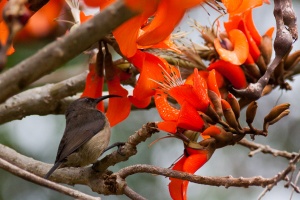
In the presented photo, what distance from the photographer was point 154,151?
4758 mm

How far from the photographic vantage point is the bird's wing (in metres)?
2.55

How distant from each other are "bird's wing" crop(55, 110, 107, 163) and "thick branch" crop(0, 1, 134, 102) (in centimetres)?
143

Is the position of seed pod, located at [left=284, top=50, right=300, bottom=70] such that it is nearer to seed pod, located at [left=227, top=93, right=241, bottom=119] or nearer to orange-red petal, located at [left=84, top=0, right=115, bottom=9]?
seed pod, located at [left=227, top=93, right=241, bottom=119]

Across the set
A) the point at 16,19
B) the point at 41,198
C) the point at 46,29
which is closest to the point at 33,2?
the point at 16,19

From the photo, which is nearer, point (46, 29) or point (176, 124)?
point (176, 124)

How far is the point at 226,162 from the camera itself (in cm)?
522

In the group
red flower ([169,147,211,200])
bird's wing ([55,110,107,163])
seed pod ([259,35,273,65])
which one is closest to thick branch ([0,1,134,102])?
red flower ([169,147,211,200])

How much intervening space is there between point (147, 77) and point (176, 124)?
0.60ft

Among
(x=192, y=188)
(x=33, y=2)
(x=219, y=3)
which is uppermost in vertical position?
(x=33, y=2)

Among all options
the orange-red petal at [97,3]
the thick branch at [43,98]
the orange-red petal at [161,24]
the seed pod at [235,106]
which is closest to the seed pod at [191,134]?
the seed pod at [235,106]

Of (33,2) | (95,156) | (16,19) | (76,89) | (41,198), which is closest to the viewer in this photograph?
(16,19)

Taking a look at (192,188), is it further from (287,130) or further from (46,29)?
(46,29)

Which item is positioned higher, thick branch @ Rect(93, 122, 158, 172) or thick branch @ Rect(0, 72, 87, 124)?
thick branch @ Rect(93, 122, 158, 172)

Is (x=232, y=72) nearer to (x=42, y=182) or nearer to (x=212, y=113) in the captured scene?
(x=212, y=113)
